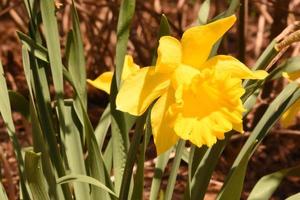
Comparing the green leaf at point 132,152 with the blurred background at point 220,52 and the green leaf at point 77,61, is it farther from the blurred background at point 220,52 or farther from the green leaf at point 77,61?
the blurred background at point 220,52

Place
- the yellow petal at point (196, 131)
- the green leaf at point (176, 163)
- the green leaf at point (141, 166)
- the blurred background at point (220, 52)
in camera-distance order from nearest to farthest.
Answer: the yellow petal at point (196, 131) < the green leaf at point (141, 166) < the green leaf at point (176, 163) < the blurred background at point (220, 52)

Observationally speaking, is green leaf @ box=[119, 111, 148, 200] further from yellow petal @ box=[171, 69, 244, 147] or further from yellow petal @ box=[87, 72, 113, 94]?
yellow petal @ box=[87, 72, 113, 94]

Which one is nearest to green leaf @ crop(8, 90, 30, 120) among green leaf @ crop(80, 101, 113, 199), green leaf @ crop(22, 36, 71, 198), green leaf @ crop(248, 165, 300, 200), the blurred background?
green leaf @ crop(22, 36, 71, 198)

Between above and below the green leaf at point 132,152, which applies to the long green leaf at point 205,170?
below

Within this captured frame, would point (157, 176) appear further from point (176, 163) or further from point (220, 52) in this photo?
point (220, 52)

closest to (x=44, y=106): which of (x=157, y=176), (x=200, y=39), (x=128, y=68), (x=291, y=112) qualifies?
(x=128, y=68)

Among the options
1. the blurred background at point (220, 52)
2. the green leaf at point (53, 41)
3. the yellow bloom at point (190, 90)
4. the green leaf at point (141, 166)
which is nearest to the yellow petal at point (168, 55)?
the yellow bloom at point (190, 90)

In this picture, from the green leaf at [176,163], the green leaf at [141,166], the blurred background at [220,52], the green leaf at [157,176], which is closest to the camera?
the green leaf at [141,166]
